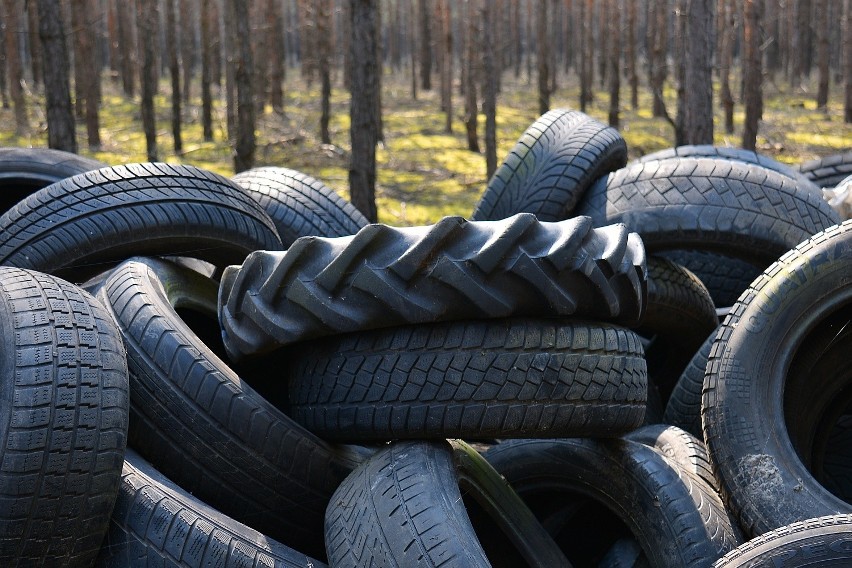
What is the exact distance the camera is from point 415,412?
319 centimetres

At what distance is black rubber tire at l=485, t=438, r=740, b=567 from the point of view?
3242 mm

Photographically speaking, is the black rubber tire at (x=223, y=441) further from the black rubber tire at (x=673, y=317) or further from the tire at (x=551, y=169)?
the tire at (x=551, y=169)

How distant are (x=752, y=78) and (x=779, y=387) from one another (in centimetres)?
1206

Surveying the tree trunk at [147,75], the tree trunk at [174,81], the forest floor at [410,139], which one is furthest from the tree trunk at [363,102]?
the tree trunk at [174,81]

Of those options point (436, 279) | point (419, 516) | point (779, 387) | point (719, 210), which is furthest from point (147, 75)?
point (419, 516)

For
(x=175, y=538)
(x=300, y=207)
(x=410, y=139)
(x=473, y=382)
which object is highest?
(x=300, y=207)

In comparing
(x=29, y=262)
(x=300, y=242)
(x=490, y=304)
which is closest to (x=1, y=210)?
(x=29, y=262)

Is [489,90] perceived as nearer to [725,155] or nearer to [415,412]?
[725,155]

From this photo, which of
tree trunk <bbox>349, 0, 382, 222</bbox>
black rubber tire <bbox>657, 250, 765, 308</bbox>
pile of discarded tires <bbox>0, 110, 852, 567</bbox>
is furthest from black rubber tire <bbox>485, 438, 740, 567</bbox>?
tree trunk <bbox>349, 0, 382, 222</bbox>

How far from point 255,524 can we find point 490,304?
45.0 inches

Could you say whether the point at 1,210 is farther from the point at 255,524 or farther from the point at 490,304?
the point at 490,304

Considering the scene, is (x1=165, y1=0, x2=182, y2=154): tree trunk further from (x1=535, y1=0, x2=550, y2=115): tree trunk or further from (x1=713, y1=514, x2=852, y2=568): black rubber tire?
(x1=713, y1=514, x2=852, y2=568): black rubber tire

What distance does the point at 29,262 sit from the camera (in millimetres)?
4055

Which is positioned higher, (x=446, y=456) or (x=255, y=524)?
(x=446, y=456)
